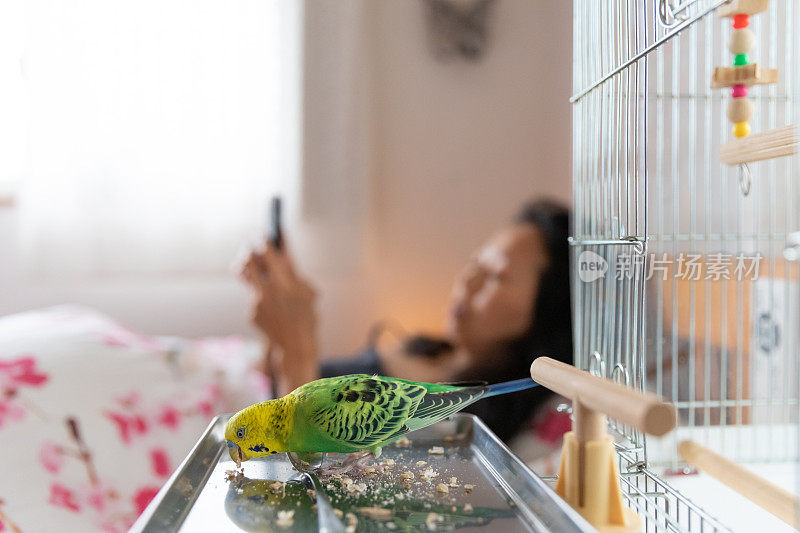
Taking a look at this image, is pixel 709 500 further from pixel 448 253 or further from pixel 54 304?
pixel 54 304

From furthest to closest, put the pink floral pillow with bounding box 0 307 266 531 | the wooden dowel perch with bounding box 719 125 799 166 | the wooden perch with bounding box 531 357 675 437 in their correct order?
the pink floral pillow with bounding box 0 307 266 531, the wooden dowel perch with bounding box 719 125 799 166, the wooden perch with bounding box 531 357 675 437

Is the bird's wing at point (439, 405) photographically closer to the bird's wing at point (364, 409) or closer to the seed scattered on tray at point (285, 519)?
the bird's wing at point (364, 409)

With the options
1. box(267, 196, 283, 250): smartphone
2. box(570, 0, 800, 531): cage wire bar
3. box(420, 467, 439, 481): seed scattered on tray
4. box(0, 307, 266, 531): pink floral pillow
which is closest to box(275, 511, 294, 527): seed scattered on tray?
box(420, 467, 439, 481): seed scattered on tray

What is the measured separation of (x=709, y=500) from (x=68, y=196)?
1.54 metres

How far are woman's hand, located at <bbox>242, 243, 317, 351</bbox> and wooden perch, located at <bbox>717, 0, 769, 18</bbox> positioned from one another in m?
1.00

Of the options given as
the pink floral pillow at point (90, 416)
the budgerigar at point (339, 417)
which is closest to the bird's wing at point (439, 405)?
the budgerigar at point (339, 417)

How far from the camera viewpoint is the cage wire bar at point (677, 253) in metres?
0.57

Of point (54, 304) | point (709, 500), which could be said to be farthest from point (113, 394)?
point (709, 500)

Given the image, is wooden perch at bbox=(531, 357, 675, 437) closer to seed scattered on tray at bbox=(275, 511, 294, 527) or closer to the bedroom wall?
seed scattered on tray at bbox=(275, 511, 294, 527)

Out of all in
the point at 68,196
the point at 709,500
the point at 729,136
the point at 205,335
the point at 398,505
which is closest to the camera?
the point at 398,505

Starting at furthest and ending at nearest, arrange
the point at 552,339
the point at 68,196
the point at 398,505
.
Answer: the point at 68,196, the point at 552,339, the point at 398,505

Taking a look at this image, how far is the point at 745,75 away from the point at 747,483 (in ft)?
1.24

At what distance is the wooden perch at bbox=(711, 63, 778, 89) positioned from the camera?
621 millimetres

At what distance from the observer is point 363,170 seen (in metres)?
1.69
